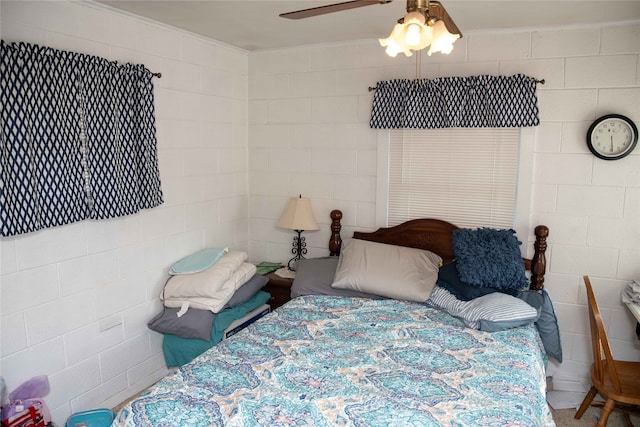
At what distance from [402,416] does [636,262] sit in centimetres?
207

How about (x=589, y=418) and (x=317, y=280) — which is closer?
(x=589, y=418)

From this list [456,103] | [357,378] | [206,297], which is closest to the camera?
[357,378]

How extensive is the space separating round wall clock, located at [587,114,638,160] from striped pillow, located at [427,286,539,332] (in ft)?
3.50

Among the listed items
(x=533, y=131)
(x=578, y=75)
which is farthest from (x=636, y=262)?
(x=578, y=75)

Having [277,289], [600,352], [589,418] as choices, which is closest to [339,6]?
[600,352]

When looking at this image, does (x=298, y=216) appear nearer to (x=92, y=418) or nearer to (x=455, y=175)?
(x=455, y=175)

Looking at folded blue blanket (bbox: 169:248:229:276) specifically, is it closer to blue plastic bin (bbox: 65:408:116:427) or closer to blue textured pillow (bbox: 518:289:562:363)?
blue plastic bin (bbox: 65:408:116:427)

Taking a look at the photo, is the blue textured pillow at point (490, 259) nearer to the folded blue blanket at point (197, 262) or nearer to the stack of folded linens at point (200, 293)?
the stack of folded linens at point (200, 293)

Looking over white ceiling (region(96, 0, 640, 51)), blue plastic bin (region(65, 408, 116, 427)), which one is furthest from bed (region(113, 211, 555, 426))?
white ceiling (region(96, 0, 640, 51))

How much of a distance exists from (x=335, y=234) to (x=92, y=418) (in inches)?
78.2

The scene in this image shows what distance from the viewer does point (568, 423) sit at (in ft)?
9.54

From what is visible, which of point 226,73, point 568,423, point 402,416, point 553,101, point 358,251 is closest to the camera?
point 402,416

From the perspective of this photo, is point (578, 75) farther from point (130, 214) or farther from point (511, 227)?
point (130, 214)

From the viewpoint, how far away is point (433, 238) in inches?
135
